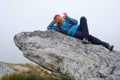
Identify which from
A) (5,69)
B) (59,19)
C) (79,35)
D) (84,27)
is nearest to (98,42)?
(79,35)

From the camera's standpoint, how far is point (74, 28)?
1719cm

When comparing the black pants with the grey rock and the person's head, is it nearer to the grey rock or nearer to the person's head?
the person's head

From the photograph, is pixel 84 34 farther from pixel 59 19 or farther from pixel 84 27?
pixel 59 19

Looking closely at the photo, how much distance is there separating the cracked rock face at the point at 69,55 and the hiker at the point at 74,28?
33 centimetres

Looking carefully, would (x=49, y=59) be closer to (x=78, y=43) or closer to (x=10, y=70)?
(x=78, y=43)

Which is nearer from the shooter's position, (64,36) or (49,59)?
(49,59)

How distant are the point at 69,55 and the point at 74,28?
2220mm

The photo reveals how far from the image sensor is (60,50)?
51.7ft

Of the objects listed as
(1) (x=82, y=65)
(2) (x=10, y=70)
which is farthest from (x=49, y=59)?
(2) (x=10, y=70)

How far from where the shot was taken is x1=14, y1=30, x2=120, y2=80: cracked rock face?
14.7 m

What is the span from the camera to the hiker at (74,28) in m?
16.8

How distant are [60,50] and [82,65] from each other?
57.8 inches

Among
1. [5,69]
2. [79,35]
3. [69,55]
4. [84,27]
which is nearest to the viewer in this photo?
[69,55]

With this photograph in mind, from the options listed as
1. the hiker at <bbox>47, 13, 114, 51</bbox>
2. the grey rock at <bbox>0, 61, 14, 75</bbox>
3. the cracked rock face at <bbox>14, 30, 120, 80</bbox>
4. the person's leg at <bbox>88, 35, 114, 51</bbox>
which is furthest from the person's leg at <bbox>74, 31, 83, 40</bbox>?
the grey rock at <bbox>0, 61, 14, 75</bbox>
